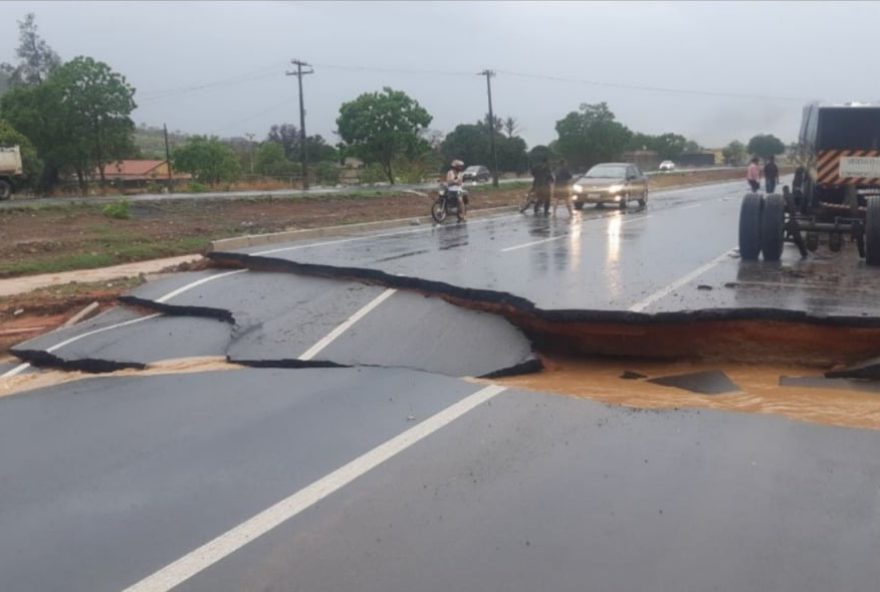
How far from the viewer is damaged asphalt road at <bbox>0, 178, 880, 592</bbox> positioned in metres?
4.05

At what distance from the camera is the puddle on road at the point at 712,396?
6.30 m

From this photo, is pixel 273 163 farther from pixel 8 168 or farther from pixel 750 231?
pixel 750 231

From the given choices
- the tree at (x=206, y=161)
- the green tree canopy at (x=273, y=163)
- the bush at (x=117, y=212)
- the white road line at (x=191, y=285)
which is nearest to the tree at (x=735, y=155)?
the green tree canopy at (x=273, y=163)

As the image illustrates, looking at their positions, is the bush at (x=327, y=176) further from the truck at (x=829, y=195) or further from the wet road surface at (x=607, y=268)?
the truck at (x=829, y=195)

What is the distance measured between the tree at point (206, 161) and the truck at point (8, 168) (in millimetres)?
32369

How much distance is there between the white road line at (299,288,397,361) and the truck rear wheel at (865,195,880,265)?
6.23m

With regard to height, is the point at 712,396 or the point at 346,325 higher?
the point at 346,325

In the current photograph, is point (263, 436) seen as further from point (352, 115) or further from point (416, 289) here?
point (352, 115)

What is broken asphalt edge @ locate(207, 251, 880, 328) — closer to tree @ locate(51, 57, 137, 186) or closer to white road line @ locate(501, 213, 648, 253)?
white road line @ locate(501, 213, 648, 253)

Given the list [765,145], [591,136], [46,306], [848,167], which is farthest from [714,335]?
[765,145]

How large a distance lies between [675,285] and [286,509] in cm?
643

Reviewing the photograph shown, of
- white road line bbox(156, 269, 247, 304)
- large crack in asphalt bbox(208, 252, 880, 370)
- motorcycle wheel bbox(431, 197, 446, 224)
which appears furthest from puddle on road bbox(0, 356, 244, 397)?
motorcycle wheel bbox(431, 197, 446, 224)

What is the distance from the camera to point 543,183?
26.6 metres

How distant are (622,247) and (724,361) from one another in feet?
24.8
